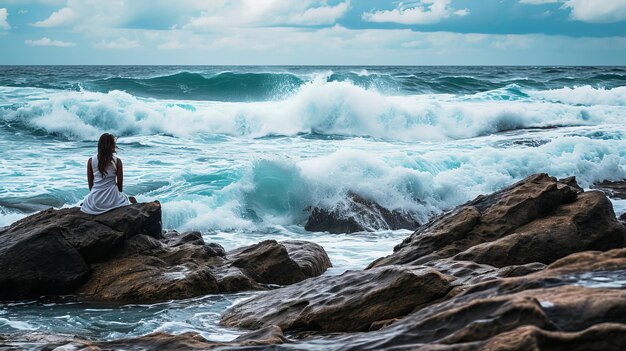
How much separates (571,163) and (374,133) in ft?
27.6

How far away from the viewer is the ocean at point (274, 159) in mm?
9820

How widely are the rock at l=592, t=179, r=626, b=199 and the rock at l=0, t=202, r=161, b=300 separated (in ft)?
30.9

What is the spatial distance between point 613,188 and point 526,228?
8191mm

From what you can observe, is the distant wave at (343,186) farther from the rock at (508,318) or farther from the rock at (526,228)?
the rock at (508,318)

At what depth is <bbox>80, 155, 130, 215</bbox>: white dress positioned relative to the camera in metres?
8.26

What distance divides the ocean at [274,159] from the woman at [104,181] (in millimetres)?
1309

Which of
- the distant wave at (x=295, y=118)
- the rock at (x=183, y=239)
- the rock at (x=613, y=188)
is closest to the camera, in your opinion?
the rock at (x=183, y=239)

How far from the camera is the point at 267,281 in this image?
8164mm

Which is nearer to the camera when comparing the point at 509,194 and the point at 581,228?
the point at 581,228

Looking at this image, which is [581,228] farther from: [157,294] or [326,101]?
[326,101]

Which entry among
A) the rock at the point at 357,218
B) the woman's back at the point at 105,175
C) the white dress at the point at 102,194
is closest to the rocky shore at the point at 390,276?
the white dress at the point at 102,194

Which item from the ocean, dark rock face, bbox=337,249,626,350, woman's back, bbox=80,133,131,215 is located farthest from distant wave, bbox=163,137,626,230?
dark rock face, bbox=337,249,626,350

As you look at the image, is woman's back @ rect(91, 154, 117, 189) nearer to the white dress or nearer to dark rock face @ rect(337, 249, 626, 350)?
the white dress

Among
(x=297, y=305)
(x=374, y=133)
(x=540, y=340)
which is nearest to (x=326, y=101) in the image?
→ (x=374, y=133)
